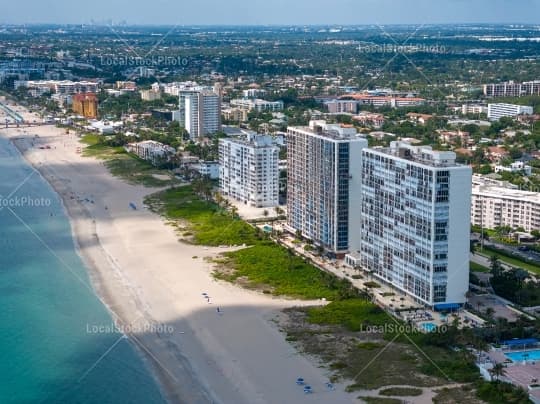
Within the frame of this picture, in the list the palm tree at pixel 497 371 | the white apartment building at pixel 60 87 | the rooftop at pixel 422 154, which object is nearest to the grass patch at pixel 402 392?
the palm tree at pixel 497 371

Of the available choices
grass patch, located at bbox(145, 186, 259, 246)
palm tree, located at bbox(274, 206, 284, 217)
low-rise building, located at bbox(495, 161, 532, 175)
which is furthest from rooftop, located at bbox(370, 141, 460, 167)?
low-rise building, located at bbox(495, 161, 532, 175)

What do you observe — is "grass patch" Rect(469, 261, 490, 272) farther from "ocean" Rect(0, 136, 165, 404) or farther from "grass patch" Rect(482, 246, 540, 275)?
"ocean" Rect(0, 136, 165, 404)

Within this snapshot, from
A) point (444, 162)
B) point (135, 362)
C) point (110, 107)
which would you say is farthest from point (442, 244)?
point (110, 107)

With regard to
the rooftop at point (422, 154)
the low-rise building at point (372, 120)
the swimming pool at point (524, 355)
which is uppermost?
the rooftop at point (422, 154)

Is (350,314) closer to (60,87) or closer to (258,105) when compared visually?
(258,105)

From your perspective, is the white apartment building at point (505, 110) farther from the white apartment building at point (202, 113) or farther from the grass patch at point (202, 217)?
the grass patch at point (202, 217)
